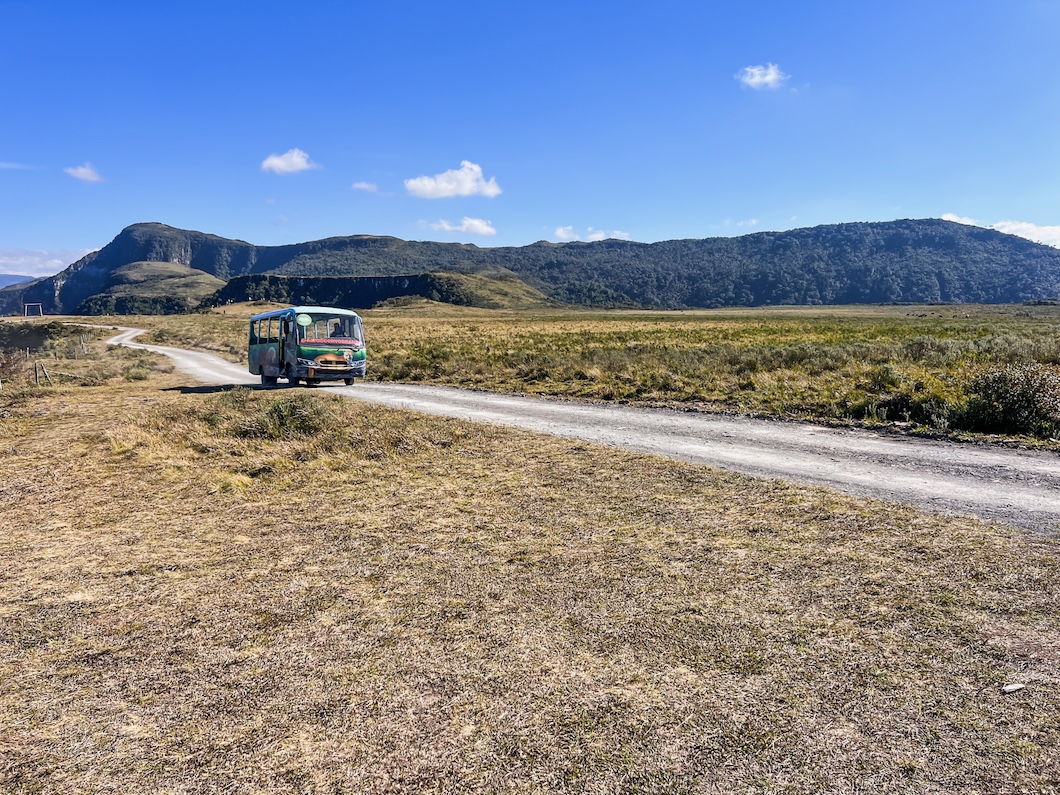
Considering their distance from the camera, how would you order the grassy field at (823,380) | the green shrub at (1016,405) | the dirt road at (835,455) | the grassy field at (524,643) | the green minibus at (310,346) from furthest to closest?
the green minibus at (310,346), the grassy field at (823,380), the green shrub at (1016,405), the dirt road at (835,455), the grassy field at (524,643)

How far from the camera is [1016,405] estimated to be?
10.6 m

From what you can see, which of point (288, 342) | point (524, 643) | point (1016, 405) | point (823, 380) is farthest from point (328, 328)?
point (1016, 405)

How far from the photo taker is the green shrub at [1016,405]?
398 inches

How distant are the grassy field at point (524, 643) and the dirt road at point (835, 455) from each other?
805 millimetres

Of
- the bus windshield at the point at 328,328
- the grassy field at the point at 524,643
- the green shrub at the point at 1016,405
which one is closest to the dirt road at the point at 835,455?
the grassy field at the point at 524,643

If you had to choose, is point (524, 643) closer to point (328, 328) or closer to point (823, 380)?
point (823, 380)

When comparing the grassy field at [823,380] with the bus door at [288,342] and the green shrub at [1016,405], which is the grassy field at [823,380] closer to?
the green shrub at [1016,405]

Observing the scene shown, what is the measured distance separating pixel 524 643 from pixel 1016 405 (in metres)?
11.2

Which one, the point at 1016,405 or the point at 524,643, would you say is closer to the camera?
the point at 524,643

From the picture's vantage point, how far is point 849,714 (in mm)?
3055

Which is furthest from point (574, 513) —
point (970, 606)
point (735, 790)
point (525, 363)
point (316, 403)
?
point (525, 363)

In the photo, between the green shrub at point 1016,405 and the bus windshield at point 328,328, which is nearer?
the green shrub at point 1016,405

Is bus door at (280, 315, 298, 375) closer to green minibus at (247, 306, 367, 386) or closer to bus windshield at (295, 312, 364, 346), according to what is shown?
→ green minibus at (247, 306, 367, 386)

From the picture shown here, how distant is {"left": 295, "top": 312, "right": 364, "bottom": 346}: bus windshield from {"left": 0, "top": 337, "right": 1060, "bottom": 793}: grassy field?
1257cm
